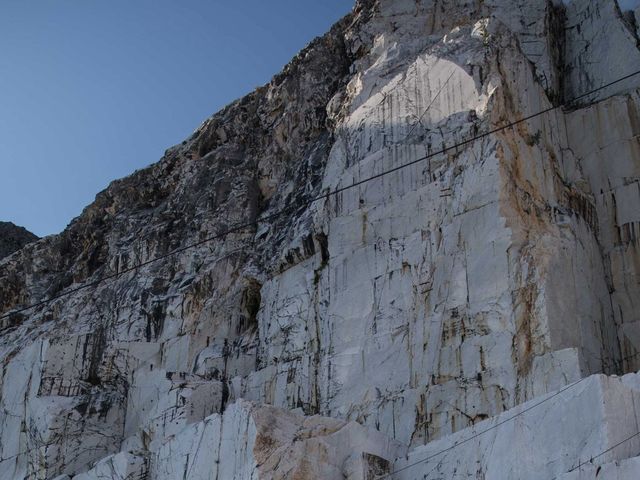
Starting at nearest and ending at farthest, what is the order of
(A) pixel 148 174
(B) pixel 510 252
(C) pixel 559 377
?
(C) pixel 559 377 → (B) pixel 510 252 → (A) pixel 148 174

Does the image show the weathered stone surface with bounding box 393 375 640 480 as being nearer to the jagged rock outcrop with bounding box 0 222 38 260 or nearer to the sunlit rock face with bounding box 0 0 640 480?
the sunlit rock face with bounding box 0 0 640 480

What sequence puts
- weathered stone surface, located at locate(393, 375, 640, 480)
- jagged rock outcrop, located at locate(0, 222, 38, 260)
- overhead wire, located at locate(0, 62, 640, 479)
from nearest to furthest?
weathered stone surface, located at locate(393, 375, 640, 480)
overhead wire, located at locate(0, 62, 640, 479)
jagged rock outcrop, located at locate(0, 222, 38, 260)

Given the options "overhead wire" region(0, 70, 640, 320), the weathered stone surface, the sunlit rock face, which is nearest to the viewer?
the weathered stone surface

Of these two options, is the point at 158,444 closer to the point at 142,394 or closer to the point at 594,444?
the point at 142,394

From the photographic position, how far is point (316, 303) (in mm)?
29641

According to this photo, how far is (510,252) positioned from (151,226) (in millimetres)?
15714

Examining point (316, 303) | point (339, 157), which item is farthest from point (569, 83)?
point (316, 303)

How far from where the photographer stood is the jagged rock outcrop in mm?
55219

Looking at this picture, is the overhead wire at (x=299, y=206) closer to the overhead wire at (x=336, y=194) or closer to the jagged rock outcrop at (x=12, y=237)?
the overhead wire at (x=336, y=194)

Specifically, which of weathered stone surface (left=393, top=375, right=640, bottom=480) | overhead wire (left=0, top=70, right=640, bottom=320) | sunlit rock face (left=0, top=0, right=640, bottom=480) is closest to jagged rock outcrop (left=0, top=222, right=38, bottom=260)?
overhead wire (left=0, top=70, right=640, bottom=320)

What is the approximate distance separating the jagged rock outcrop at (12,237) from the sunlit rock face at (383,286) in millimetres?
16590

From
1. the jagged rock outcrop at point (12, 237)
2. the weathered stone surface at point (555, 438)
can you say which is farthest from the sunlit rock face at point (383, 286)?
the jagged rock outcrop at point (12, 237)

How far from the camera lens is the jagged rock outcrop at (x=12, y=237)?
181ft

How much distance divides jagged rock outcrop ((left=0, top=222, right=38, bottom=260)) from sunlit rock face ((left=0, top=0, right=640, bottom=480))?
54.4 feet
